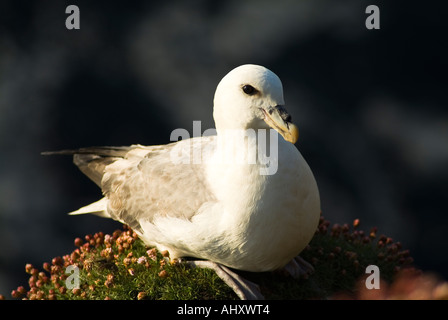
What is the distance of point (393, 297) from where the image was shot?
3049mm

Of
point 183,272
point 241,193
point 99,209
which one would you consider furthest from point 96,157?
point 241,193

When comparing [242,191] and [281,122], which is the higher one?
[281,122]

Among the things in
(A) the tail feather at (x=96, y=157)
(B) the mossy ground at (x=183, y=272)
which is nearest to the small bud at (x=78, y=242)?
(B) the mossy ground at (x=183, y=272)

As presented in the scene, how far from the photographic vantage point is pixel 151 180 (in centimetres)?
405

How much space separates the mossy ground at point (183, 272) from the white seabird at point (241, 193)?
0.14 m

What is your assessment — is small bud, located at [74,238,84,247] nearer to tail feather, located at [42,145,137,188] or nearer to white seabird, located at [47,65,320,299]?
tail feather, located at [42,145,137,188]

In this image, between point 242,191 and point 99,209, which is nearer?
point 242,191

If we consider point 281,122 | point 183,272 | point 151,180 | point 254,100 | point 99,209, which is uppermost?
point 254,100

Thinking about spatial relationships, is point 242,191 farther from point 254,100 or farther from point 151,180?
point 151,180

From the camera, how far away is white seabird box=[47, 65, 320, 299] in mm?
3412

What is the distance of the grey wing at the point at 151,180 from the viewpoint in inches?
148

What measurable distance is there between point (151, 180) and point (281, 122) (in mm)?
1199

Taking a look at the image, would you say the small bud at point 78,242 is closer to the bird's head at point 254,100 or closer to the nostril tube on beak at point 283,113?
the bird's head at point 254,100

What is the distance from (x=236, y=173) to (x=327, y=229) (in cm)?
142
